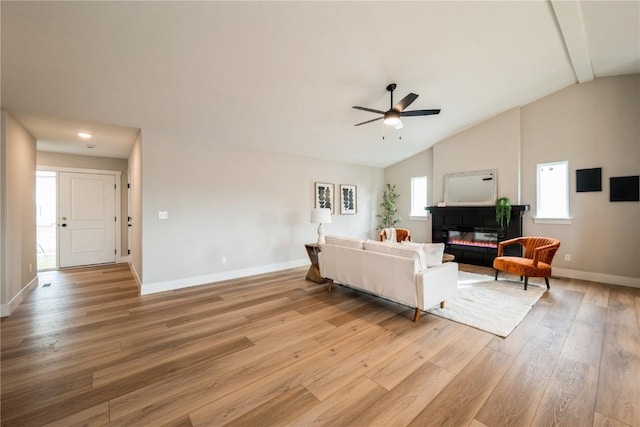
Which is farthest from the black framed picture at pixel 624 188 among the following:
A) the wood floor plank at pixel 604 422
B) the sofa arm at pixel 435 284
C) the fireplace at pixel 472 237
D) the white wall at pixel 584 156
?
the wood floor plank at pixel 604 422

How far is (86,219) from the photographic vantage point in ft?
18.9

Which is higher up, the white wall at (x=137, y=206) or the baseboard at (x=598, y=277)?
the white wall at (x=137, y=206)

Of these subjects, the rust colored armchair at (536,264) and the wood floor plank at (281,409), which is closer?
the wood floor plank at (281,409)

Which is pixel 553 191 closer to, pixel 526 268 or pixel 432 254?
pixel 526 268

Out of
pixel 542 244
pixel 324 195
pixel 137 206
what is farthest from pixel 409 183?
pixel 137 206

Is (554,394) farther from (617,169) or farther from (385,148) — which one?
(385,148)

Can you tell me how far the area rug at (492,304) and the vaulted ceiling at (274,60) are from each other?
3.15m

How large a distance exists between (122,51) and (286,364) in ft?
10.9

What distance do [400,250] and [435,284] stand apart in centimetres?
54

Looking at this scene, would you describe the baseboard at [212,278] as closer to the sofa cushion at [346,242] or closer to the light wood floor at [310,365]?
the light wood floor at [310,365]

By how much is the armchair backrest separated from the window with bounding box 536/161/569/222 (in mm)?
869

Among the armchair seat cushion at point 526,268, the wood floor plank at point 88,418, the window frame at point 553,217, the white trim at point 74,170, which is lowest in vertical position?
the wood floor plank at point 88,418

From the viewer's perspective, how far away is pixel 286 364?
2.12 metres

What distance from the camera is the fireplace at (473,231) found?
17.2 ft
